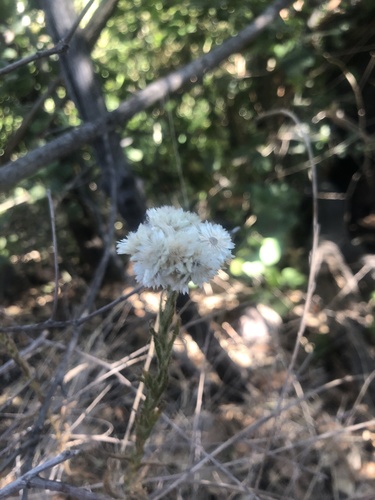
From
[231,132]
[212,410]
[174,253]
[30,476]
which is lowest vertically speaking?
[212,410]

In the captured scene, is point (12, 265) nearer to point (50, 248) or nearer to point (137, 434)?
point (50, 248)

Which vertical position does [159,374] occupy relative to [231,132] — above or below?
above

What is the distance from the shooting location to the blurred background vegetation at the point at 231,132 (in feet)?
7.76

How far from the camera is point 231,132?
9.74ft

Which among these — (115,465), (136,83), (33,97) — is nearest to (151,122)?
(136,83)

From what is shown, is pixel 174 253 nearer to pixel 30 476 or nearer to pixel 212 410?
pixel 30 476

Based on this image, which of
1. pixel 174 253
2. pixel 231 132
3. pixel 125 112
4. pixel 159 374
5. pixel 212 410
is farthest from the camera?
pixel 231 132

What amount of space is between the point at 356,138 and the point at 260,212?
27.0 inches

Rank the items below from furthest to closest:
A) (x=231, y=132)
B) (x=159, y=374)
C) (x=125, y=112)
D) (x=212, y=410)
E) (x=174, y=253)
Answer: (x=231, y=132) < (x=212, y=410) < (x=125, y=112) < (x=159, y=374) < (x=174, y=253)

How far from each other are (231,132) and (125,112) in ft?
4.66

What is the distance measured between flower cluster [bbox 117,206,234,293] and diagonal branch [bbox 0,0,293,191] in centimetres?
59

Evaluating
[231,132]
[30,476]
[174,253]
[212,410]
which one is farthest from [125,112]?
[231,132]

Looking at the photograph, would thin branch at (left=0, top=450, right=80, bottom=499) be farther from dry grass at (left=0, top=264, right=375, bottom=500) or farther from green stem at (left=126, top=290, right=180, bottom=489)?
dry grass at (left=0, top=264, right=375, bottom=500)

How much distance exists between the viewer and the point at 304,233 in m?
3.11
